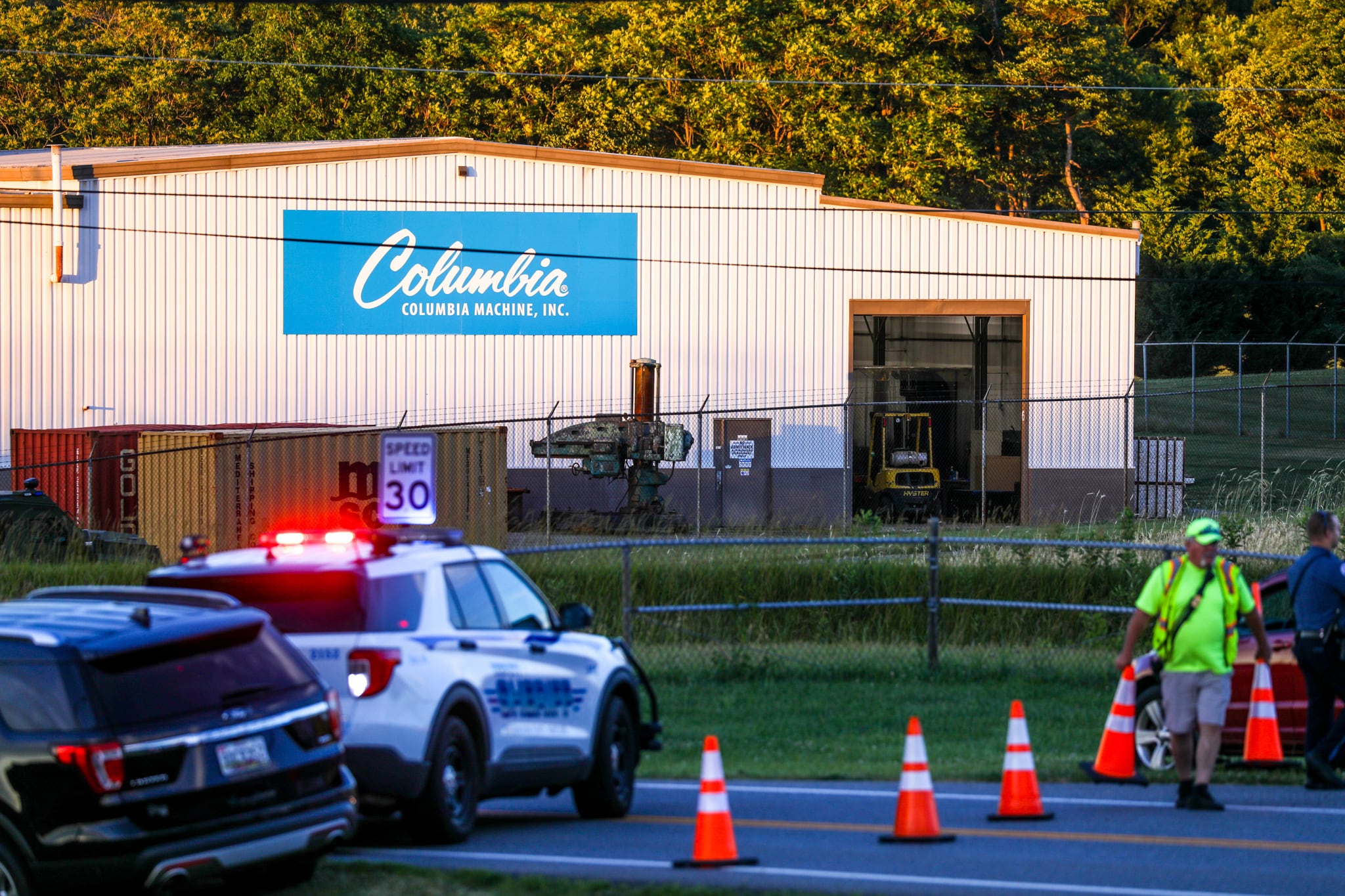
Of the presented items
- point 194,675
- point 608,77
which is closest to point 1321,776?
point 194,675

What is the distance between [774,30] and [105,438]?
3316cm

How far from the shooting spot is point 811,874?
7820 mm

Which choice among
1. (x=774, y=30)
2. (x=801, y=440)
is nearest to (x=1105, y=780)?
(x=801, y=440)

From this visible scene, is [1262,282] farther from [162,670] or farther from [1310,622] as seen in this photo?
[162,670]

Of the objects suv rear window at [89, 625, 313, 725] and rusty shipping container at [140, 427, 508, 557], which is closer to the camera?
suv rear window at [89, 625, 313, 725]

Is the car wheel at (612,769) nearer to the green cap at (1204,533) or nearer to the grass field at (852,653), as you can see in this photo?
the grass field at (852,653)

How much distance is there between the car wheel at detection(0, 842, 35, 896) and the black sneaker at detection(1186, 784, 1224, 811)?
22.1 feet

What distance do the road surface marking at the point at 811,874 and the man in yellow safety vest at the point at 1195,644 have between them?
232cm

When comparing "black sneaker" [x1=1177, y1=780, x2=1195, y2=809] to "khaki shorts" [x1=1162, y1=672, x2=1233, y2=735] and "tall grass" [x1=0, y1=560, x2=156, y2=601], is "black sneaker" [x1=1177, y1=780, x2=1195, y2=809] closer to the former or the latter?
"khaki shorts" [x1=1162, y1=672, x2=1233, y2=735]

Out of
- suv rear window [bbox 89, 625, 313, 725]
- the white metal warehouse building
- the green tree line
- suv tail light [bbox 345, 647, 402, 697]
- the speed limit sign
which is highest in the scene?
the green tree line

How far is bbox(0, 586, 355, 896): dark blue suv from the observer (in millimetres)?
6148

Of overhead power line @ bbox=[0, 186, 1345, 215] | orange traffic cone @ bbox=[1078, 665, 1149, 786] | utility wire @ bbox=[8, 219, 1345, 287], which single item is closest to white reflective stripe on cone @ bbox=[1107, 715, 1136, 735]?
orange traffic cone @ bbox=[1078, 665, 1149, 786]

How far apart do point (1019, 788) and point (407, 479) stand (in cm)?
462

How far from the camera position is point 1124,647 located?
989 centimetres
